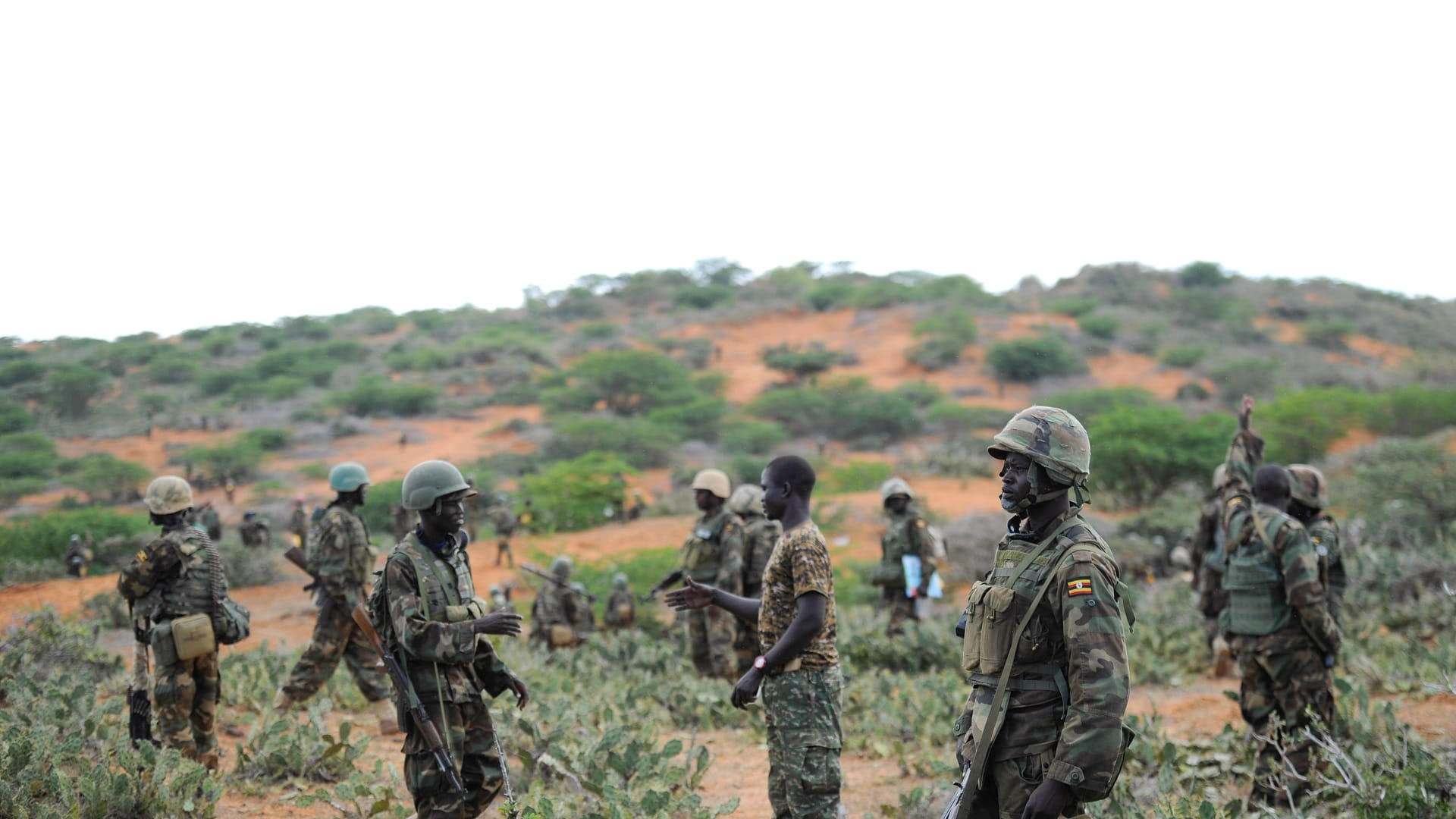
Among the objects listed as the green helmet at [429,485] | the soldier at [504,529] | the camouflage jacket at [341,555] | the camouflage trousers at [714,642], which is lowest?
the soldier at [504,529]

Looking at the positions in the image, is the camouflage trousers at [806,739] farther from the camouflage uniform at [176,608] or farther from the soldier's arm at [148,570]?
the soldier's arm at [148,570]

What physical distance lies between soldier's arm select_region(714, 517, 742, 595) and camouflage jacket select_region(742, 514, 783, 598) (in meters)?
0.05

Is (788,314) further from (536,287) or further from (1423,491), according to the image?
(1423,491)

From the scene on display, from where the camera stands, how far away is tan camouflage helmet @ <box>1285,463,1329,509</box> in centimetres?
673

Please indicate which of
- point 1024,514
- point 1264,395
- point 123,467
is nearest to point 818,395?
point 1264,395

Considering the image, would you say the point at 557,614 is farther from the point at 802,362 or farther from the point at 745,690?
the point at 802,362

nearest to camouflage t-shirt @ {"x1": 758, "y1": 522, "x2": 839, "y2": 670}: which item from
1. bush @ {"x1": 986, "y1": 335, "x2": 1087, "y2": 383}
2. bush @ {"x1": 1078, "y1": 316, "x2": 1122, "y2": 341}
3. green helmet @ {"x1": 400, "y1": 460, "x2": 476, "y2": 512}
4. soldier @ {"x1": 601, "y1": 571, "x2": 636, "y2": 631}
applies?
green helmet @ {"x1": 400, "y1": 460, "x2": 476, "y2": 512}

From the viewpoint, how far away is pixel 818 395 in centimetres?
3431

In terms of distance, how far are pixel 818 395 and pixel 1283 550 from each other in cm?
2903

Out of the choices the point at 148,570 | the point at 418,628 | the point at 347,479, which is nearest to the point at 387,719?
the point at 347,479

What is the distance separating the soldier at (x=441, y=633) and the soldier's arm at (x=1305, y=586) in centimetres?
389

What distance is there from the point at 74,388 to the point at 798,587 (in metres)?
20.6

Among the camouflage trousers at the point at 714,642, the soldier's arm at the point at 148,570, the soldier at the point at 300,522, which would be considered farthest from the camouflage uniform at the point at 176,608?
the soldier at the point at 300,522

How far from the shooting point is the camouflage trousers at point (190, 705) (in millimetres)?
5500
